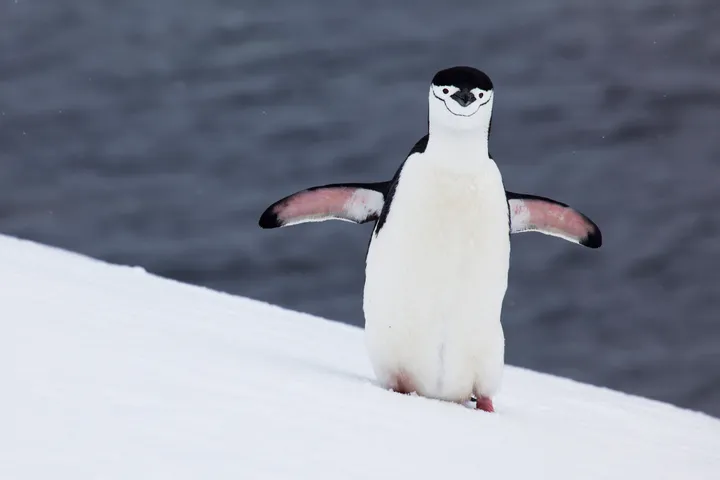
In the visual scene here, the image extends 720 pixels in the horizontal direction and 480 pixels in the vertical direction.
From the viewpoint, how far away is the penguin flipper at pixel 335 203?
2662 millimetres

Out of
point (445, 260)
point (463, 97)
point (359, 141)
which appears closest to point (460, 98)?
point (463, 97)

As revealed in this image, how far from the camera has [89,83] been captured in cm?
1036

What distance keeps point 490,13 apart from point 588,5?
0.89 m

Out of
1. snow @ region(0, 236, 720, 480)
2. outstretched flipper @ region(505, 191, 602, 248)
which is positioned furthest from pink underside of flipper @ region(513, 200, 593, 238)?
snow @ region(0, 236, 720, 480)

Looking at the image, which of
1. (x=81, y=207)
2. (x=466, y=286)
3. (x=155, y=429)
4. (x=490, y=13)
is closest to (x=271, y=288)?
(x=81, y=207)

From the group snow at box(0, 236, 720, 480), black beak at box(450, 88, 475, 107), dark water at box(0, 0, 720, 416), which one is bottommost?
snow at box(0, 236, 720, 480)

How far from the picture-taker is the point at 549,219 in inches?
110

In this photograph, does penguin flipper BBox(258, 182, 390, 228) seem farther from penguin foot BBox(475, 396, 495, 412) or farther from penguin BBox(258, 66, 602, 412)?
penguin foot BBox(475, 396, 495, 412)

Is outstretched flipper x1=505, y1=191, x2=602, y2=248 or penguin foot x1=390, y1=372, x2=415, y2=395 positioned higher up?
outstretched flipper x1=505, y1=191, x2=602, y2=248

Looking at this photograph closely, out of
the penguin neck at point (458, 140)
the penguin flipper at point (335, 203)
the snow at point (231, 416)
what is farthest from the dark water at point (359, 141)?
the penguin neck at point (458, 140)

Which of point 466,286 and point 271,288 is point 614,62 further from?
point 466,286

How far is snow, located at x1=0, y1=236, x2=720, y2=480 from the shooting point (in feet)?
5.03

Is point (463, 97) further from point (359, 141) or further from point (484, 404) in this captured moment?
point (359, 141)

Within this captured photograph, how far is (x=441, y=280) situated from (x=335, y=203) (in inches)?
14.6
